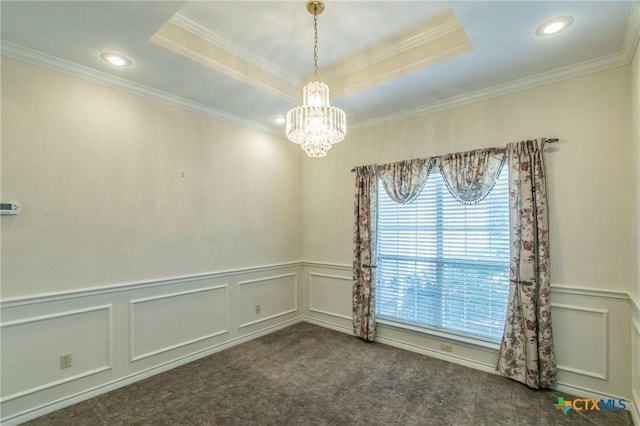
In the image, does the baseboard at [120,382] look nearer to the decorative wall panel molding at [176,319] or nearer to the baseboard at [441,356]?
the decorative wall panel molding at [176,319]

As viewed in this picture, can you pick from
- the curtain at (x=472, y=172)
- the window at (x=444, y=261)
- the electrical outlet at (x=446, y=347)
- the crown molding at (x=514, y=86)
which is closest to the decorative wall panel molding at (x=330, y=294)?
the window at (x=444, y=261)

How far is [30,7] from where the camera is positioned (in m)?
1.92

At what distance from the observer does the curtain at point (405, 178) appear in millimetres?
3480

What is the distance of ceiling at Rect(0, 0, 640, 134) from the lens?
202 centimetres

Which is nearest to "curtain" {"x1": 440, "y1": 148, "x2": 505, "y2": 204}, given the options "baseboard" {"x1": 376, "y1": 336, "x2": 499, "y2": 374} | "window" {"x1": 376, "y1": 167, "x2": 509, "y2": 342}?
"window" {"x1": 376, "y1": 167, "x2": 509, "y2": 342}

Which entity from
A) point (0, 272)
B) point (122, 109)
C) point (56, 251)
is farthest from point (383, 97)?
point (0, 272)

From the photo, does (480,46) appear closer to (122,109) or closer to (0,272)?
(122,109)

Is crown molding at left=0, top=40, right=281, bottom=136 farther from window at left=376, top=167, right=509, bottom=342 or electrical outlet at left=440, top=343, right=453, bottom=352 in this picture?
electrical outlet at left=440, top=343, right=453, bottom=352

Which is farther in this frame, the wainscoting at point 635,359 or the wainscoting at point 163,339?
the wainscoting at point 163,339

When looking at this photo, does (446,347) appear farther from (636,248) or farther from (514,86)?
(514,86)

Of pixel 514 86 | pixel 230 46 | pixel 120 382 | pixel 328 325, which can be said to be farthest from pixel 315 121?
pixel 328 325

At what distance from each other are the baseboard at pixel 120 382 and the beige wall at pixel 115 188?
2.96 feet

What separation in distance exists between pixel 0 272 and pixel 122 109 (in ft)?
5.39

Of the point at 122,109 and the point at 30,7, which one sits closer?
the point at 30,7
